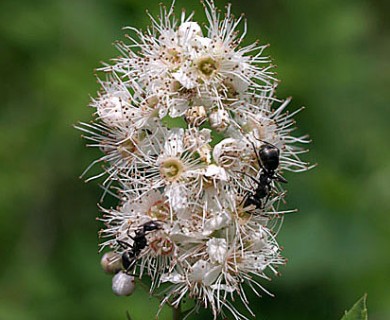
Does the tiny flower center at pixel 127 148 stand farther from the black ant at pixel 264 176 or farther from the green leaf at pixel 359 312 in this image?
the green leaf at pixel 359 312

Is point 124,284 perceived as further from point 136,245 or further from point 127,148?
point 127,148

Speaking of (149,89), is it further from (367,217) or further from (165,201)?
(367,217)

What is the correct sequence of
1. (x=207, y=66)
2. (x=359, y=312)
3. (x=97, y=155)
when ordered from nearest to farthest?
(x=359, y=312), (x=207, y=66), (x=97, y=155)

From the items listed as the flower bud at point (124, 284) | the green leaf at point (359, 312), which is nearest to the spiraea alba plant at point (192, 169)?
the flower bud at point (124, 284)

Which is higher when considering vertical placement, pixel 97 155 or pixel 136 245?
pixel 97 155

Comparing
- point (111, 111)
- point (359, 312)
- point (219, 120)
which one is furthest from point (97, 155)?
point (359, 312)
